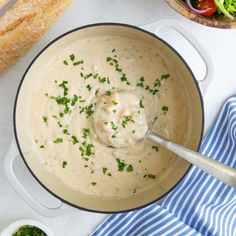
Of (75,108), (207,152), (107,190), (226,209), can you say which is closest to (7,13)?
(75,108)

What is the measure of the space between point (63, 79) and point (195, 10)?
54cm

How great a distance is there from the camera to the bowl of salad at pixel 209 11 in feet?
6.44

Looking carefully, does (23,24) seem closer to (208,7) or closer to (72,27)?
(72,27)

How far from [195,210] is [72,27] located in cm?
85

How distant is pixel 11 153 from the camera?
2008 millimetres

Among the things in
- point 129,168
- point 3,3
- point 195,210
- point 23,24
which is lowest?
point 195,210

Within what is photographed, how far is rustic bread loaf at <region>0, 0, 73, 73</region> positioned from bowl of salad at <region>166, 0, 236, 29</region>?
1.40ft

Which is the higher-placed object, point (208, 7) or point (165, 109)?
point (208, 7)

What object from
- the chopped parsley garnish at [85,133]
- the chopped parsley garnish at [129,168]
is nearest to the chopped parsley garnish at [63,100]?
the chopped parsley garnish at [85,133]

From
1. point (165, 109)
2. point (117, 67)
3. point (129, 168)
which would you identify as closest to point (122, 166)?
point (129, 168)

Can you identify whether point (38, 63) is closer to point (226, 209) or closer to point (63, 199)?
point (63, 199)

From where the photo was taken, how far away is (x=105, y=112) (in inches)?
77.3

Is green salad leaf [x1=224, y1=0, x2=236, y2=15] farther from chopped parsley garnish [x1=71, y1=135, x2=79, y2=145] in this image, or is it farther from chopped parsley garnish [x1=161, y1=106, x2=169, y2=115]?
chopped parsley garnish [x1=71, y1=135, x2=79, y2=145]

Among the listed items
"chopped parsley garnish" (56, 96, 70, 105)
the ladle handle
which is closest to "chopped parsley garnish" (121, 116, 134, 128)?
the ladle handle
